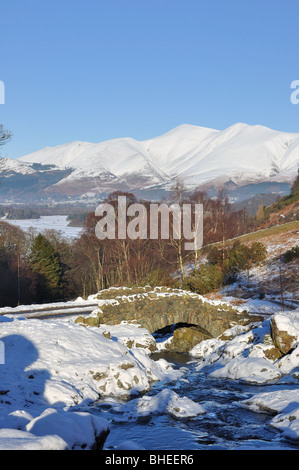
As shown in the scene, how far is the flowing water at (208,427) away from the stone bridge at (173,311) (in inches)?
278

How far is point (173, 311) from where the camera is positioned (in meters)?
22.0

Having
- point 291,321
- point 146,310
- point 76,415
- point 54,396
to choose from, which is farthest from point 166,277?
point 76,415

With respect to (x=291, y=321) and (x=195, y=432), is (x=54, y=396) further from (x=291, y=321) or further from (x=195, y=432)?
(x=291, y=321)

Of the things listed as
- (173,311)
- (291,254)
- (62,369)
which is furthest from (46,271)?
(62,369)

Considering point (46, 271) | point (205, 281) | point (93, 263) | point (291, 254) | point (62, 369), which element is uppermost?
point (291, 254)

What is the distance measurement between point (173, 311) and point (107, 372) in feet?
25.3

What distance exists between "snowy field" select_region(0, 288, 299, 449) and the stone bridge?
189 cm

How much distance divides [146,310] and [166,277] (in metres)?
8.24

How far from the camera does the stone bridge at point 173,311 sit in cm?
2169

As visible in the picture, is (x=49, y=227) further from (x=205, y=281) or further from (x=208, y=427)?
A: (x=208, y=427)

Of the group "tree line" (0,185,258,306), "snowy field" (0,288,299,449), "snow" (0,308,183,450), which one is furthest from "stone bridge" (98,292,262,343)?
"tree line" (0,185,258,306)

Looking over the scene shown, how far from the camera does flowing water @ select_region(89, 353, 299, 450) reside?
9992mm

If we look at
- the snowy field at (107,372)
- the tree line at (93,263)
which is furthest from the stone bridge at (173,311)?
the tree line at (93,263)
